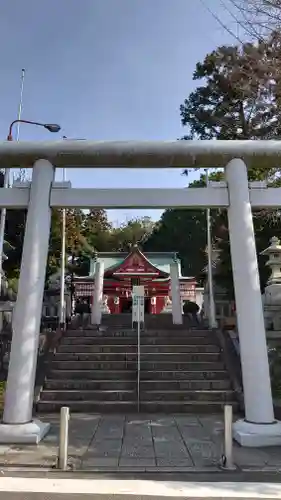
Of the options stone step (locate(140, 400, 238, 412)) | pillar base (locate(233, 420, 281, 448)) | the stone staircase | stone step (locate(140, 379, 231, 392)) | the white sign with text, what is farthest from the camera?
the white sign with text

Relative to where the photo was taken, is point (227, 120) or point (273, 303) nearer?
point (273, 303)

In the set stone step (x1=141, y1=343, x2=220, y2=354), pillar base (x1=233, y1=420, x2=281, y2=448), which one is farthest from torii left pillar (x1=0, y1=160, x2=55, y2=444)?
stone step (x1=141, y1=343, x2=220, y2=354)

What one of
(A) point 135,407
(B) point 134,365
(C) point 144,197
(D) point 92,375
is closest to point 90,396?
(D) point 92,375

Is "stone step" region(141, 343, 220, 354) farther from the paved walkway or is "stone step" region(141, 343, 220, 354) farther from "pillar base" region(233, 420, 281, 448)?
"pillar base" region(233, 420, 281, 448)

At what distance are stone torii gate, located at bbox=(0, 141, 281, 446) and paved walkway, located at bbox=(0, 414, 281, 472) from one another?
3.24ft

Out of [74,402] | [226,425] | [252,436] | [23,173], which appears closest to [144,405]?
[74,402]

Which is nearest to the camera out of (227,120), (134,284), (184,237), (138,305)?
(138,305)

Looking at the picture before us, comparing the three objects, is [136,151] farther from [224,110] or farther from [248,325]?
[224,110]

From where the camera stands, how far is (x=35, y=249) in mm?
7613

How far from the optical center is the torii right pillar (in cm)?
677

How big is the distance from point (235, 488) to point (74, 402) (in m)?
5.53

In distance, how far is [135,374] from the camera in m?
10.6

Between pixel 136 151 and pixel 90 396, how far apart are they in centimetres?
567

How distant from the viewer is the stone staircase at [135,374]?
9.46 m
